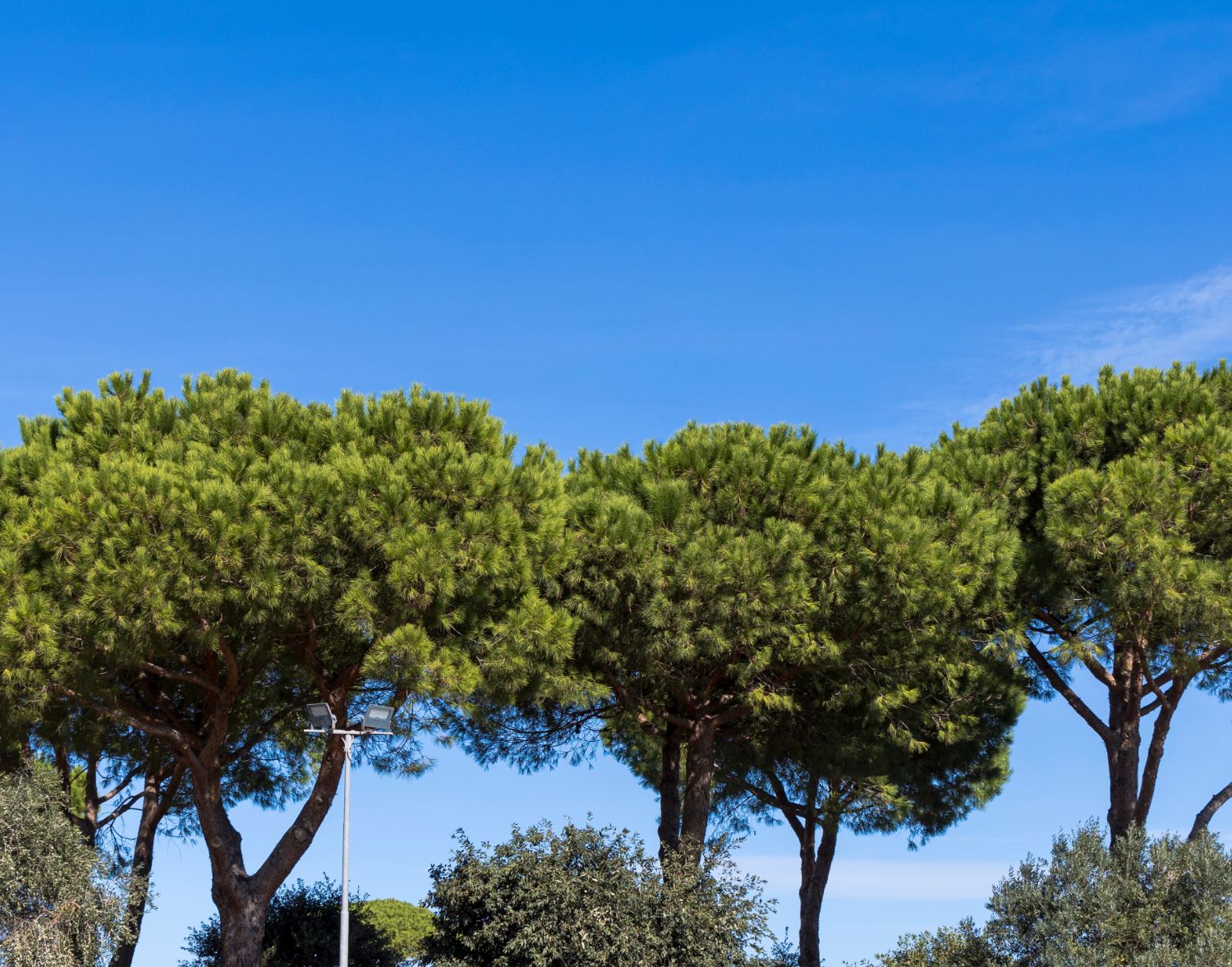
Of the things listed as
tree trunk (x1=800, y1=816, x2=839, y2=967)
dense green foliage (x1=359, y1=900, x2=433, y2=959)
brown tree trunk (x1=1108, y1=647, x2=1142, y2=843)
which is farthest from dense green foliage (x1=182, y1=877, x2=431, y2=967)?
dense green foliage (x1=359, y1=900, x2=433, y2=959)

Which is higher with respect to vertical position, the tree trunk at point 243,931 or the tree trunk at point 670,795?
the tree trunk at point 670,795

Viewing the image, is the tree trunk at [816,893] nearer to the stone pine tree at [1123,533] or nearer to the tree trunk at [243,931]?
the stone pine tree at [1123,533]

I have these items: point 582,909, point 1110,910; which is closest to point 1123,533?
point 1110,910

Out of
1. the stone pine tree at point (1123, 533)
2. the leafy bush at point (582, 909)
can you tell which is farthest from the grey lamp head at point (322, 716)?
the stone pine tree at point (1123, 533)

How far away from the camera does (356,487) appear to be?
55.9 ft

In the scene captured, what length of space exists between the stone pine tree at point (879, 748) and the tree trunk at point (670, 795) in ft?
5.15

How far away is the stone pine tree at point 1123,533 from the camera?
64.8 ft

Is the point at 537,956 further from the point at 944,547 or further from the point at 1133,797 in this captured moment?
the point at 1133,797

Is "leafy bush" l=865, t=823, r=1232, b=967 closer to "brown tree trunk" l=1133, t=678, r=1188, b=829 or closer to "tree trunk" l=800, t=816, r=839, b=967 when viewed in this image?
"brown tree trunk" l=1133, t=678, r=1188, b=829

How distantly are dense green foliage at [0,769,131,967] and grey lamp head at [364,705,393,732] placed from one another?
5.50 metres

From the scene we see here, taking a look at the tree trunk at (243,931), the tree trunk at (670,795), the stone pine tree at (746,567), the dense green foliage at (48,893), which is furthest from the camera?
the tree trunk at (670,795)

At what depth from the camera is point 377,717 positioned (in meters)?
15.4

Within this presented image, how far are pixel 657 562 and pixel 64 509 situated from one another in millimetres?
7960

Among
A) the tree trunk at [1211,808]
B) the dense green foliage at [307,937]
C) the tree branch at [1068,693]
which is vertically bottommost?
the dense green foliage at [307,937]
